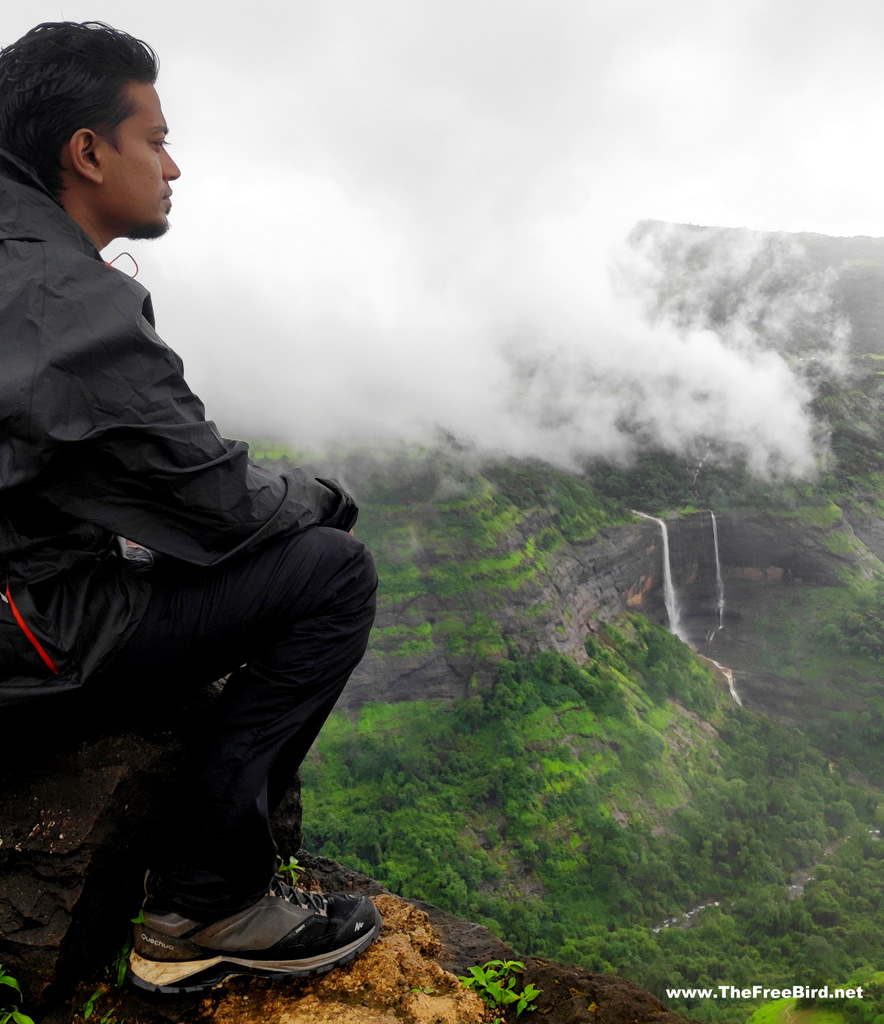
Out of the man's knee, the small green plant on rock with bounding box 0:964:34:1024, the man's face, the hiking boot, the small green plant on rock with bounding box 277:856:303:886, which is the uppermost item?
the man's face

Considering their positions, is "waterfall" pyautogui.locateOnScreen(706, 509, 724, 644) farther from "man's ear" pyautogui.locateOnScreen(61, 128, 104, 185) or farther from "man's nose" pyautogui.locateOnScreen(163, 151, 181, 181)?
"man's ear" pyautogui.locateOnScreen(61, 128, 104, 185)

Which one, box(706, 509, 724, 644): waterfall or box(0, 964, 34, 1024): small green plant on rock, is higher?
box(0, 964, 34, 1024): small green plant on rock

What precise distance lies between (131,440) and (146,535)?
28 centimetres

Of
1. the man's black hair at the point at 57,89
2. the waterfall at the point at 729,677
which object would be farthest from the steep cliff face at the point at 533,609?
the man's black hair at the point at 57,89

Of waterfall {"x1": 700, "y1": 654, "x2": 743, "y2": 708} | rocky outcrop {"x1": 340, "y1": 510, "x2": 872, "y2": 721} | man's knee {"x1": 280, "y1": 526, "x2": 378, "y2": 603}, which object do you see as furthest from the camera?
waterfall {"x1": 700, "y1": 654, "x2": 743, "y2": 708}

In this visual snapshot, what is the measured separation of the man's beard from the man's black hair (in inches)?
11.4

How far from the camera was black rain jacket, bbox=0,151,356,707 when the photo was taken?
6.56 feet

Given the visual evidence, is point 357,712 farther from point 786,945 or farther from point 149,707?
point 149,707

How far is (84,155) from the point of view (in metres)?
2.45

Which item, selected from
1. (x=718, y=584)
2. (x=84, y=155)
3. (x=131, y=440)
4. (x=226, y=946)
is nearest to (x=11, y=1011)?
(x=226, y=946)

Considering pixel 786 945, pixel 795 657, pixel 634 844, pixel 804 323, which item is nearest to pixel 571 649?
pixel 634 844

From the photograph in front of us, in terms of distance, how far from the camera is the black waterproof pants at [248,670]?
2.36m

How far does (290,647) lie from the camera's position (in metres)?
2.51

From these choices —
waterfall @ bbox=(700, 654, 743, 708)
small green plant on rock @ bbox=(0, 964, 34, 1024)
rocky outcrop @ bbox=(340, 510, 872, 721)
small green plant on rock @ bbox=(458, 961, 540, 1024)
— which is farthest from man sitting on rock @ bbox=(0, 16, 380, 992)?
waterfall @ bbox=(700, 654, 743, 708)
